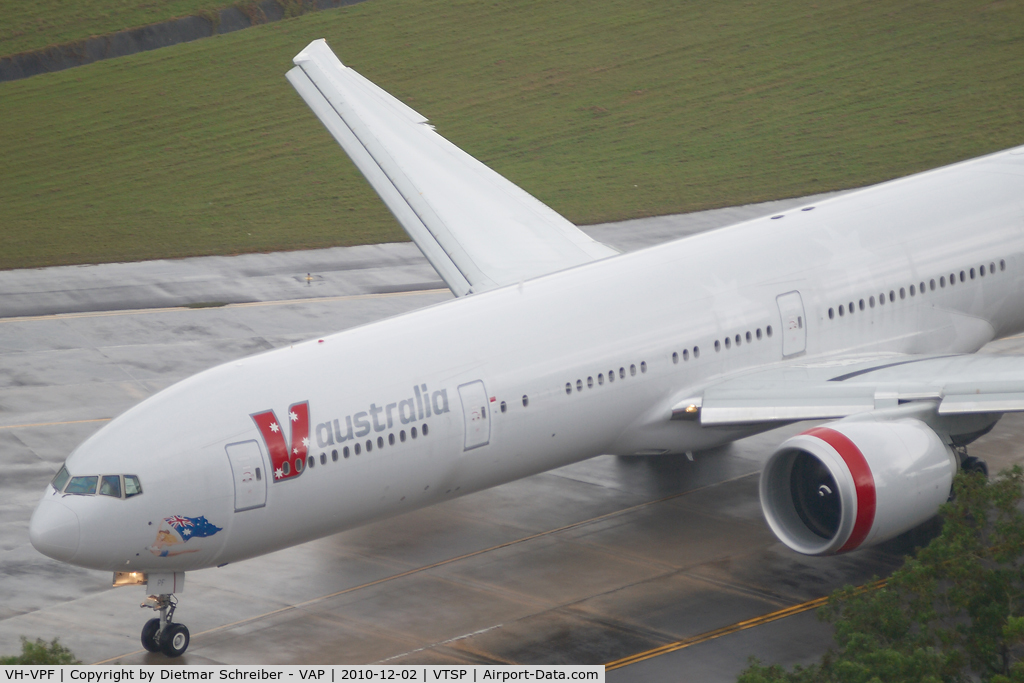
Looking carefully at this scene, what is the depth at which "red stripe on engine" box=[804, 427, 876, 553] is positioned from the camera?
2111 cm

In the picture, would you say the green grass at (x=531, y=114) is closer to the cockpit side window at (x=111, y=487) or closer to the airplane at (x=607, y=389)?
the airplane at (x=607, y=389)

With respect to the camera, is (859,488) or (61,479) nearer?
(61,479)

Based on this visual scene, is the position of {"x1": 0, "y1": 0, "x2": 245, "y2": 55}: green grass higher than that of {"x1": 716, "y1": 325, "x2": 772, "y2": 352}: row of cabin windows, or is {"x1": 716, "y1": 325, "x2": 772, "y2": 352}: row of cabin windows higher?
{"x1": 0, "y1": 0, "x2": 245, "y2": 55}: green grass

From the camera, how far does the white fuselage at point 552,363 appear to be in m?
20.2

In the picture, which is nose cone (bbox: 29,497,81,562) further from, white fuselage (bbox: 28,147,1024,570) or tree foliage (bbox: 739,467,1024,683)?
tree foliage (bbox: 739,467,1024,683)

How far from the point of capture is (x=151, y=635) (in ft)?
69.4

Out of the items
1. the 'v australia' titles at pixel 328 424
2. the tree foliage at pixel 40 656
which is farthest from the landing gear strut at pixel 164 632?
the tree foliage at pixel 40 656

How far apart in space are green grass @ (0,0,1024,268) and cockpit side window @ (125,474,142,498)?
25764 mm

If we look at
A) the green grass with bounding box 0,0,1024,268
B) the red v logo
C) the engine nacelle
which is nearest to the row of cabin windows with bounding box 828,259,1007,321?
the engine nacelle

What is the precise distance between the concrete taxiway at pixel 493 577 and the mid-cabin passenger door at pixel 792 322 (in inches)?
133

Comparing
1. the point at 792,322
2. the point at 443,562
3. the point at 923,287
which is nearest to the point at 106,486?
the point at 443,562

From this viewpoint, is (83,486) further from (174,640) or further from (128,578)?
(174,640)

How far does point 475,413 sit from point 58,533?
675cm

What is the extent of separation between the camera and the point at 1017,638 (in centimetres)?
1586
